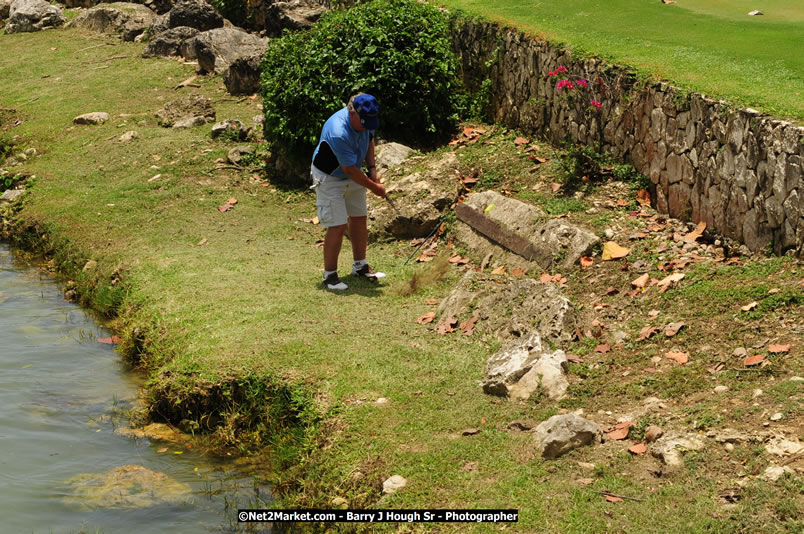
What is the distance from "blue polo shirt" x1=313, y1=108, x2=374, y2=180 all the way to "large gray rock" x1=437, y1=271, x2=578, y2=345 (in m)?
1.61

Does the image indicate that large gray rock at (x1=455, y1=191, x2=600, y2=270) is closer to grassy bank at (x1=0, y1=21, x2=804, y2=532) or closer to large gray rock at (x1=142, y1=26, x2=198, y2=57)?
grassy bank at (x1=0, y1=21, x2=804, y2=532)

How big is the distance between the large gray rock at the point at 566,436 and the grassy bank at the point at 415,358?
8cm

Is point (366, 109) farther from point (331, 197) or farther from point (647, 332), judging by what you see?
point (647, 332)

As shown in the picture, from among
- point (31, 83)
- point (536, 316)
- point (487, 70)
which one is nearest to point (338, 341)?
point (536, 316)

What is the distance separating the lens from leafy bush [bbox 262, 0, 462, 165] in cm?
1085

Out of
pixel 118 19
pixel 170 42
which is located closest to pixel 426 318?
pixel 170 42

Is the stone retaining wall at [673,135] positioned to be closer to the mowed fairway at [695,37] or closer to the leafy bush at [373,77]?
the mowed fairway at [695,37]

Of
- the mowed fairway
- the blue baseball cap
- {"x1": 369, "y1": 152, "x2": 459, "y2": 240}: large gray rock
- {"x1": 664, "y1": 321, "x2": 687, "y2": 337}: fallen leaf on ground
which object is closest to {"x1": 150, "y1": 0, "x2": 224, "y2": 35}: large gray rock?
the mowed fairway

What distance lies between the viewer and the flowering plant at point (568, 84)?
9.30m

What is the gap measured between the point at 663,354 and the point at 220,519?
11.0 feet

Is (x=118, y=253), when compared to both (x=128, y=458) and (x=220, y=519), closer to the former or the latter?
(x=128, y=458)

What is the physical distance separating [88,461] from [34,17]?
17951 millimetres

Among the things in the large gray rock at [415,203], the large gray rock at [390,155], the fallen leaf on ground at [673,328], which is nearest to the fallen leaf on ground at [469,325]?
the fallen leaf on ground at [673,328]

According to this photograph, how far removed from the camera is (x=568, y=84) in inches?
370
